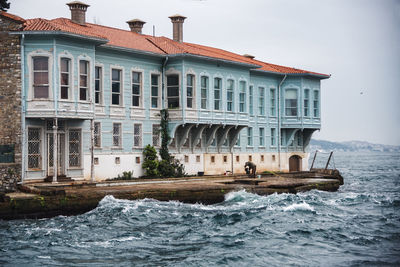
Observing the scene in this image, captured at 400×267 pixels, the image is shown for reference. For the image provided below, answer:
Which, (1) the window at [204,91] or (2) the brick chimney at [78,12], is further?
(1) the window at [204,91]

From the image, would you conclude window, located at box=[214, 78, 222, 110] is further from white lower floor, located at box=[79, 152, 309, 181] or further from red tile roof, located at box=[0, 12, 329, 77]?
white lower floor, located at box=[79, 152, 309, 181]

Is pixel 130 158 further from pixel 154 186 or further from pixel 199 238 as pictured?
pixel 199 238

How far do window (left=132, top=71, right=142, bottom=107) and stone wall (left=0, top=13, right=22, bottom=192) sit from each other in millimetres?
8530

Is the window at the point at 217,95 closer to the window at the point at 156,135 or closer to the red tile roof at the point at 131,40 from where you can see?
the red tile roof at the point at 131,40

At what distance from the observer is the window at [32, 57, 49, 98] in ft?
99.9

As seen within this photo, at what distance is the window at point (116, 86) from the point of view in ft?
117

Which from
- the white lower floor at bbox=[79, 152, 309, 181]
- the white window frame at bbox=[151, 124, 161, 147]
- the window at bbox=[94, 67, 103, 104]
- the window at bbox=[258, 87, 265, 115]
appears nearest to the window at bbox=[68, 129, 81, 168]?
the white lower floor at bbox=[79, 152, 309, 181]

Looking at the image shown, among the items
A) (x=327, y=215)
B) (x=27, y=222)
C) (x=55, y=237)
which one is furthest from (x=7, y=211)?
(x=327, y=215)

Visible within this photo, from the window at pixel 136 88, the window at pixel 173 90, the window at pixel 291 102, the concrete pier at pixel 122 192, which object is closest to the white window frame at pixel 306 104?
the window at pixel 291 102

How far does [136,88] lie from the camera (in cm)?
3734

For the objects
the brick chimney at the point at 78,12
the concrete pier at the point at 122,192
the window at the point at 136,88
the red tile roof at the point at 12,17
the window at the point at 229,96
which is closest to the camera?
the concrete pier at the point at 122,192

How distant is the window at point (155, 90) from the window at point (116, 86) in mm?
2952

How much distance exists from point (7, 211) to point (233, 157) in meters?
22.6

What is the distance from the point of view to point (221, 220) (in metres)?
26.2
